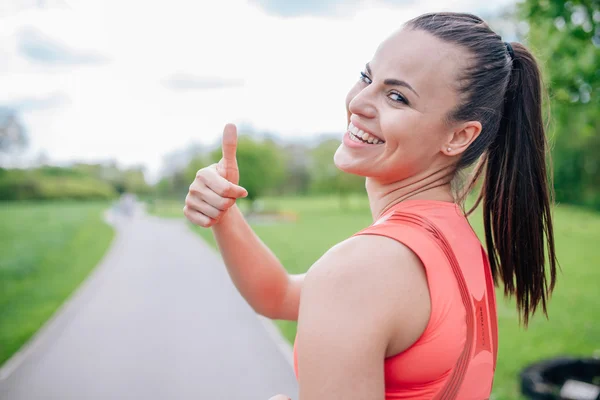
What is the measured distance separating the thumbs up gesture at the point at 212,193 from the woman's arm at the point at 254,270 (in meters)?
0.20

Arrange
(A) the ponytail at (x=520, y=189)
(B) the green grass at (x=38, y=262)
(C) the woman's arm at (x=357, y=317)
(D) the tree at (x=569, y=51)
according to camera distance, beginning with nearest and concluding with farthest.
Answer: (C) the woman's arm at (x=357, y=317)
(A) the ponytail at (x=520, y=189)
(D) the tree at (x=569, y=51)
(B) the green grass at (x=38, y=262)

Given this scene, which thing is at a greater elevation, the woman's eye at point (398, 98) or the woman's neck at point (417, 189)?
the woman's eye at point (398, 98)

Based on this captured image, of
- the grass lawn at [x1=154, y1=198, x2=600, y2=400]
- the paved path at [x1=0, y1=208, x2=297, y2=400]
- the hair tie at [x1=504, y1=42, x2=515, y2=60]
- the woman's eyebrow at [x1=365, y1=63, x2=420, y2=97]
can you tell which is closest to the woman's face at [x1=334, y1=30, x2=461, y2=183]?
the woman's eyebrow at [x1=365, y1=63, x2=420, y2=97]

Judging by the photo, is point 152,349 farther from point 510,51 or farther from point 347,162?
point 510,51

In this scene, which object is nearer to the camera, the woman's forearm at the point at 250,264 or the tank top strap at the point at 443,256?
the tank top strap at the point at 443,256

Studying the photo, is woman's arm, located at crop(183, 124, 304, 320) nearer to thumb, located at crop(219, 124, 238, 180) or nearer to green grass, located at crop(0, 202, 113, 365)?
thumb, located at crop(219, 124, 238, 180)

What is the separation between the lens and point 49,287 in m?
10.6

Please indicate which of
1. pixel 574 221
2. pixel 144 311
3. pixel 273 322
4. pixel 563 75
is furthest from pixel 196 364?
pixel 574 221

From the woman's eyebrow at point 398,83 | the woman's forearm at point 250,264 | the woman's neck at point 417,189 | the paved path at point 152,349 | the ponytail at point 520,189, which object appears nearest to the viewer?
the woman's eyebrow at point 398,83

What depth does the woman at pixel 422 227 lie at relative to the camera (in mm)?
1085

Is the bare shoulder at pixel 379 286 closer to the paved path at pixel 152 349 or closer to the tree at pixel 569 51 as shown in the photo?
the tree at pixel 569 51

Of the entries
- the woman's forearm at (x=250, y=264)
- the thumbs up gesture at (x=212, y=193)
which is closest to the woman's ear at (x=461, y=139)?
the thumbs up gesture at (x=212, y=193)

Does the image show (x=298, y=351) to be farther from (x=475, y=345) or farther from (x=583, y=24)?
(x=583, y=24)

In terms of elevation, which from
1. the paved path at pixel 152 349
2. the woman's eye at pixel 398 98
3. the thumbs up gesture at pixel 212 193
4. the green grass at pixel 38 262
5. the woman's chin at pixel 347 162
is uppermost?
the woman's eye at pixel 398 98
